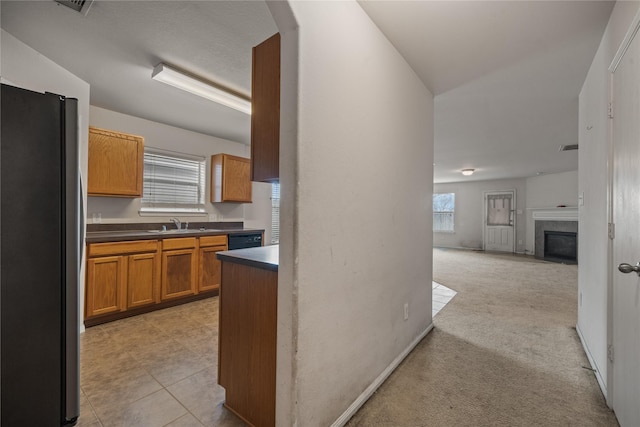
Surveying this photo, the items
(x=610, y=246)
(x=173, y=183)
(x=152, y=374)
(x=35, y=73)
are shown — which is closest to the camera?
(x=610, y=246)

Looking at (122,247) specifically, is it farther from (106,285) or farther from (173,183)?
(173,183)

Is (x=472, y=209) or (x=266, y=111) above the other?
(x=266, y=111)

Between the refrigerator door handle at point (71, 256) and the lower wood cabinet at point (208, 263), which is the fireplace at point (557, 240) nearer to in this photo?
the lower wood cabinet at point (208, 263)

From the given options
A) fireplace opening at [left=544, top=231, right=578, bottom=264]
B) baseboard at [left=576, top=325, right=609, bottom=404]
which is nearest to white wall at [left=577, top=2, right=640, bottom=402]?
baseboard at [left=576, top=325, right=609, bottom=404]

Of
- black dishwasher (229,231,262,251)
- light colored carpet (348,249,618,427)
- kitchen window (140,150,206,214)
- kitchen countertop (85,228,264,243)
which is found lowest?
light colored carpet (348,249,618,427)

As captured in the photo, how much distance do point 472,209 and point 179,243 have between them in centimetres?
925

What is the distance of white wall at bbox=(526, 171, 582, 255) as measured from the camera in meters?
7.49

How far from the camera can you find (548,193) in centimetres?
795

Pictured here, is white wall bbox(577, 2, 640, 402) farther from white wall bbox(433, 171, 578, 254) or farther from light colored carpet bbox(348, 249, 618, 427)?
white wall bbox(433, 171, 578, 254)

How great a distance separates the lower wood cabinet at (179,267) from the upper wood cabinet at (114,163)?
0.80 m

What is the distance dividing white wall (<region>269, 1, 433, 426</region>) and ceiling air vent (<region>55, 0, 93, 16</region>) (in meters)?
1.36

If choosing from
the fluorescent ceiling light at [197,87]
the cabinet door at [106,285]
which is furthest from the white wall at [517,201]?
the cabinet door at [106,285]

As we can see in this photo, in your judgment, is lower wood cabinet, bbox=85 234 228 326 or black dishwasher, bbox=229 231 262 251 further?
black dishwasher, bbox=229 231 262 251

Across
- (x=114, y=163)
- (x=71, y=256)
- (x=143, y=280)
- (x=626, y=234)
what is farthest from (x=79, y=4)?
(x=626, y=234)
